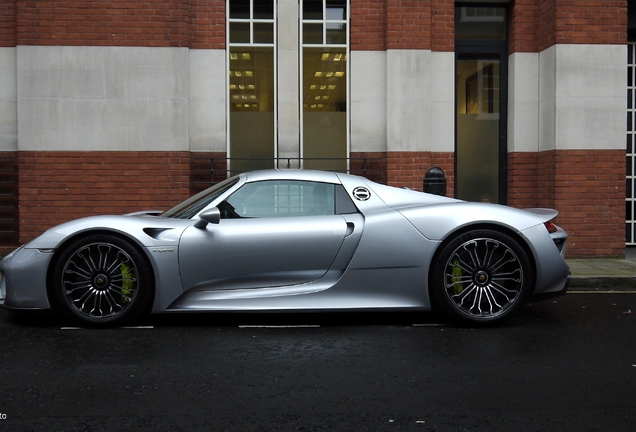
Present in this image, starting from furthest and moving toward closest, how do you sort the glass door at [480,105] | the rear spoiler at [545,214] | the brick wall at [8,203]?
the glass door at [480,105] < the brick wall at [8,203] < the rear spoiler at [545,214]

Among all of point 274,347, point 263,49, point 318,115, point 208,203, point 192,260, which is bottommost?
point 274,347

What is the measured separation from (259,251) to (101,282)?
4.09 ft

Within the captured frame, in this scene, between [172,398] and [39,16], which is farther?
[39,16]

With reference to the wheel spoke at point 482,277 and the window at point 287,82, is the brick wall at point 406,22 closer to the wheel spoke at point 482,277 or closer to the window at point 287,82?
the window at point 287,82

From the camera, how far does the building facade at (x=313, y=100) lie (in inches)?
416

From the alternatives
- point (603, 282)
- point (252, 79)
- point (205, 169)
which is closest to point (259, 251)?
point (603, 282)

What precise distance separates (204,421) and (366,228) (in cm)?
262

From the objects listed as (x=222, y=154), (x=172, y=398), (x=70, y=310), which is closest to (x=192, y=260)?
(x=70, y=310)

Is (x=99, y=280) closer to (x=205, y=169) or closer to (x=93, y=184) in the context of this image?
(x=93, y=184)

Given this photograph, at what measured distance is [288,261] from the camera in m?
5.68

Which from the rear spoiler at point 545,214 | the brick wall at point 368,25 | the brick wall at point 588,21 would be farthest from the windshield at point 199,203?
the brick wall at point 588,21

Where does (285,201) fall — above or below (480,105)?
below

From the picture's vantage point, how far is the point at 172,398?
12.7 ft

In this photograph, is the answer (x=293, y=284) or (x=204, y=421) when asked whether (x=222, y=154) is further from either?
(x=204, y=421)
